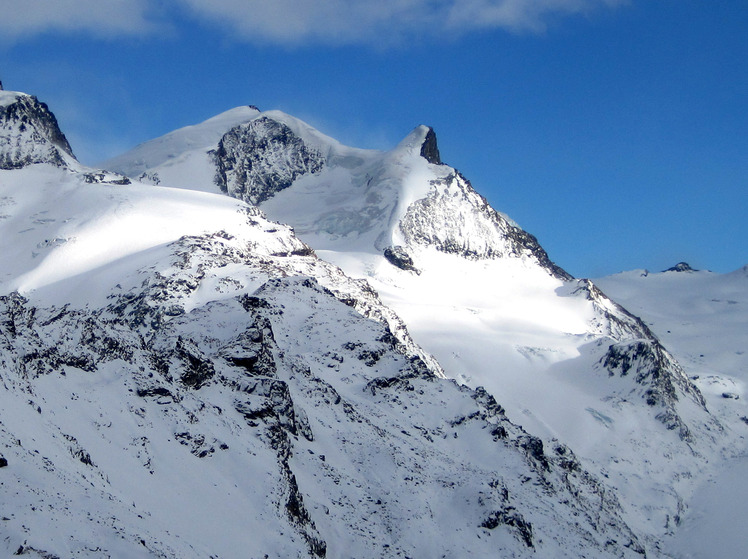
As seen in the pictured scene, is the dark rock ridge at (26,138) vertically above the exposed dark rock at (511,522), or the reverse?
the dark rock ridge at (26,138)

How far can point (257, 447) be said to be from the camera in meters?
44.2

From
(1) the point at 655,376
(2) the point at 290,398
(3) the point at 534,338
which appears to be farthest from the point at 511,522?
(3) the point at 534,338

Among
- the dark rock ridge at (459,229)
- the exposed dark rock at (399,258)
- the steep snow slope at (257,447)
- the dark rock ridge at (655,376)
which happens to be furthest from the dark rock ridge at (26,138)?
the dark rock ridge at (655,376)

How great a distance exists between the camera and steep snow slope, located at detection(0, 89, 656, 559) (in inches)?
1190

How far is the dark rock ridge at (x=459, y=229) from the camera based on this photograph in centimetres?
18512

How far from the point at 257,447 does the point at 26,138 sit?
135m

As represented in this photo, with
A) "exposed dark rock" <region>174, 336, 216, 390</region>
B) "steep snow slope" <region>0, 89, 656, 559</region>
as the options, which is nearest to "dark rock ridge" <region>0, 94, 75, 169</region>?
"steep snow slope" <region>0, 89, 656, 559</region>

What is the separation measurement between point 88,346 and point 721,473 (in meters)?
99.5

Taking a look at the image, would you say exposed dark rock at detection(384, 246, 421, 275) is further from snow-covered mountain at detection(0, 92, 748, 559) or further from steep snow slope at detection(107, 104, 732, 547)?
snow-covered mountain at detection(0, 92, 748, 559)

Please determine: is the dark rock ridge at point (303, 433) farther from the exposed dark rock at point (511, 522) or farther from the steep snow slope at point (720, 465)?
the steep snow slope at point (720, 465)

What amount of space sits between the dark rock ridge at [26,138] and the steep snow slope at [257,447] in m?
68.0

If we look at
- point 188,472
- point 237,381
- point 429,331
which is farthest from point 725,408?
point 188,472

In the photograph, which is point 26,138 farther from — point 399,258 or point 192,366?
point 192,366

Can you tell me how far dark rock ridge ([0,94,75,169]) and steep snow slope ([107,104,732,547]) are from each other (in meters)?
36.1
